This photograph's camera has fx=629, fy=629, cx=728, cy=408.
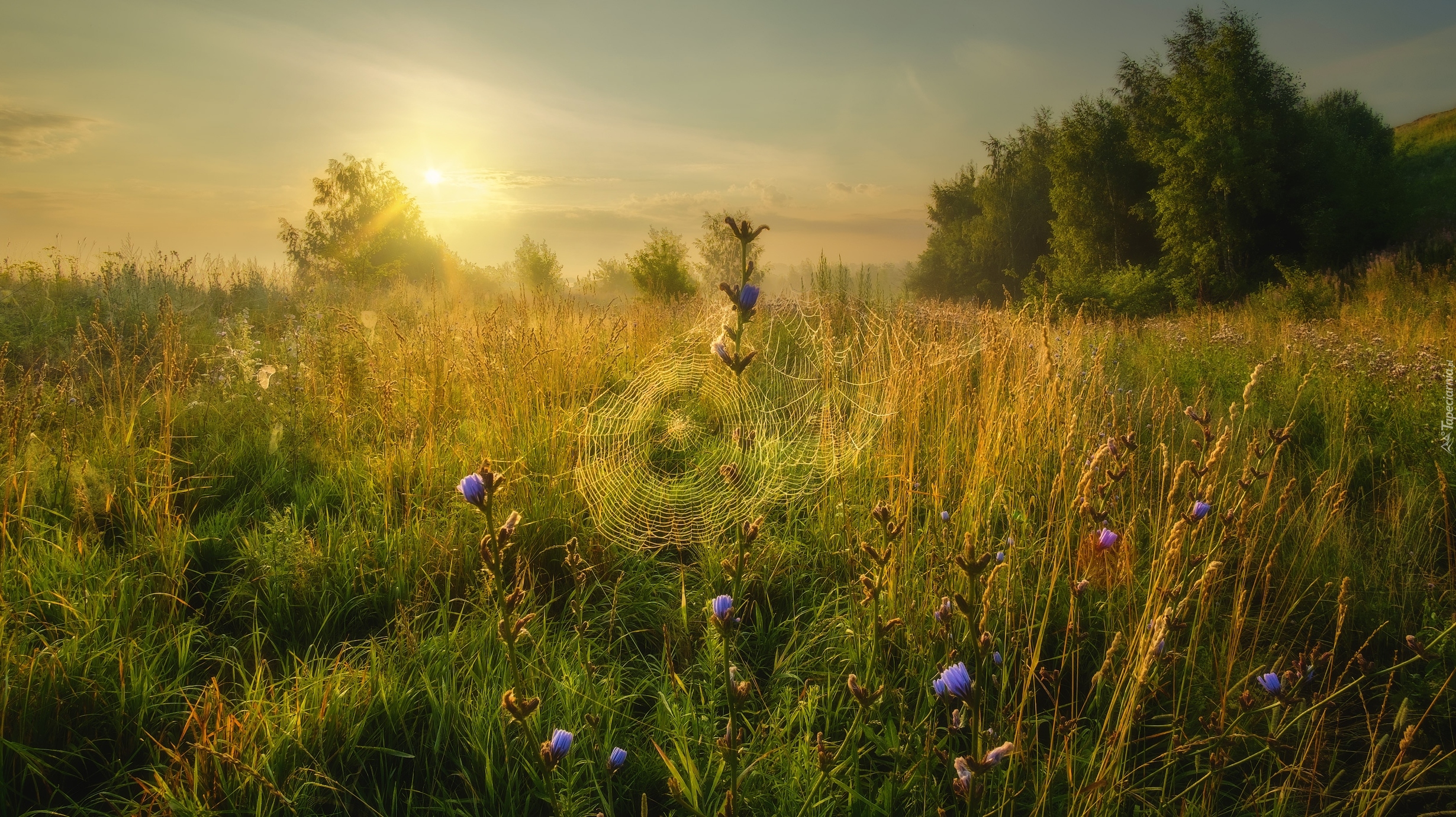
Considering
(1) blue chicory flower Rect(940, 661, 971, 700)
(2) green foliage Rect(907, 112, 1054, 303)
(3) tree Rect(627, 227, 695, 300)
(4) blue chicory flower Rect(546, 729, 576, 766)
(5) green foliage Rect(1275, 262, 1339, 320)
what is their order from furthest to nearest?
1. (2) green foliage Rect(907, 112, 1054, 303)
2. (3) tree Rect(627, 227, 695, 300)
3. (5) green foliage Rect(1275, 262, 1339, 320)
4. (4) blue chicory flower Rect(546, 729, 576, 766)
5. (1) blue chicory flower Rect(940, 661, 971, 700)

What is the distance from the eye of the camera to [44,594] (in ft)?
6.36

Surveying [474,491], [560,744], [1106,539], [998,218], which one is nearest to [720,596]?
[560,744]

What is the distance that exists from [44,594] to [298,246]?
34.7 metres

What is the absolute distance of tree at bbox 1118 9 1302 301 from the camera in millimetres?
19109

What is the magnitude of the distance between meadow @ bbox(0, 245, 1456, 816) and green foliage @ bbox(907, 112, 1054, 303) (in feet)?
91.9

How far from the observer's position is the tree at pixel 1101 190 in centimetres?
2456

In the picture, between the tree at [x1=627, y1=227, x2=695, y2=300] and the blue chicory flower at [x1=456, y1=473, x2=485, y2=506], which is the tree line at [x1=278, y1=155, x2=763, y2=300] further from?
the blue chicory flower at [x1=456, y1=473, x2=485, y2=506]

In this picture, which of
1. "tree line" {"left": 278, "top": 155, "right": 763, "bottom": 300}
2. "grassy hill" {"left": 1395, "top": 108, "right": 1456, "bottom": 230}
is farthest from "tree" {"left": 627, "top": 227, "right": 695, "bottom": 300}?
Result: "grassy hill" {"left": 1395, "top": 108, "right": 1456, "bottom": 230}

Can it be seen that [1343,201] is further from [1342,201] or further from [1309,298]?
[1309,298]

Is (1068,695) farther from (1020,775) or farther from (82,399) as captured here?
(82,399)

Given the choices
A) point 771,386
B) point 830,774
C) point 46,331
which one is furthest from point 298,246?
point 830,774

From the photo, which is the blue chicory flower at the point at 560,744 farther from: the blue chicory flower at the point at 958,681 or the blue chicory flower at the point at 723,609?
the blue chicory flower at the point at 958,681

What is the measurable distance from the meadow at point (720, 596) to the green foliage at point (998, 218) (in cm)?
2800

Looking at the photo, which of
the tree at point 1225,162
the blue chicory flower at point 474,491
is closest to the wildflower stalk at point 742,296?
the blue chicory flower at point 474,491
